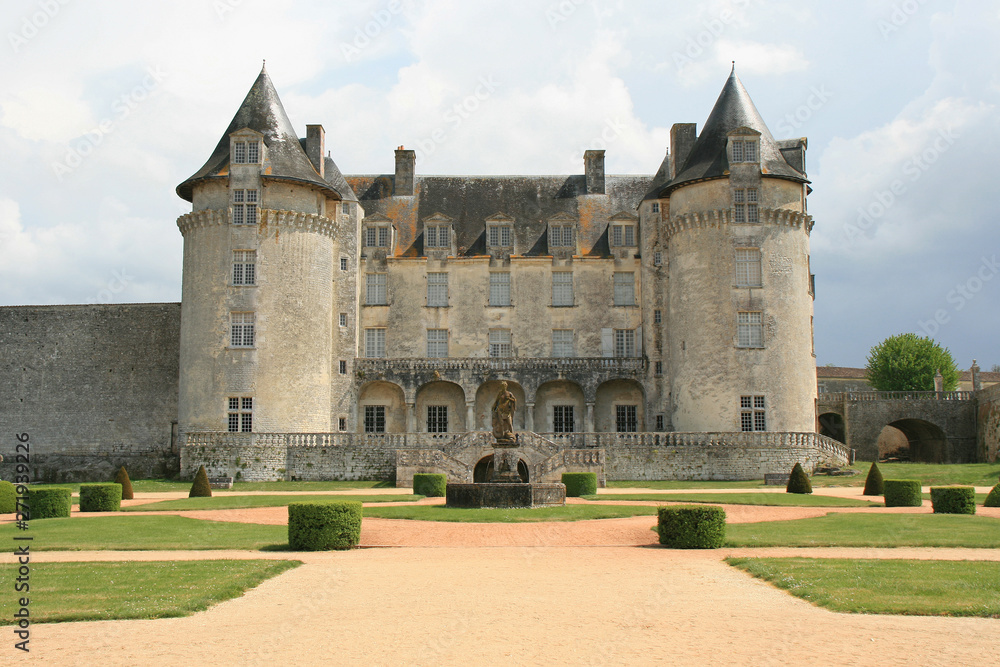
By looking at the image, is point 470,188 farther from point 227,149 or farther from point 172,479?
point 172,479

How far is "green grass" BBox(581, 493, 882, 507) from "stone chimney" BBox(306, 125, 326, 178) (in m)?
21.5

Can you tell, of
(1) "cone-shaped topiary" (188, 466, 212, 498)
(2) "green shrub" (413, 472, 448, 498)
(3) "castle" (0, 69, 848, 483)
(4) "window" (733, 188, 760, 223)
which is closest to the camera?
(2) "green shrub" (413, 472, 448, 498)

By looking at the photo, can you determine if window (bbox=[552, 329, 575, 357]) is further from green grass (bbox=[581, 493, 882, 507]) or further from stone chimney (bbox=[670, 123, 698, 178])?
green grass (bbox=[581, 493, 882, 507])

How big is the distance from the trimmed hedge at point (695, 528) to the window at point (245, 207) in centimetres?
2686

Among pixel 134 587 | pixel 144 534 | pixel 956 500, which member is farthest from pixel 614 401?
pixel 134 587

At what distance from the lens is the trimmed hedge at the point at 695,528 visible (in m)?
14.9

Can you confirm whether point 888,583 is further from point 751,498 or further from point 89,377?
point 89,377

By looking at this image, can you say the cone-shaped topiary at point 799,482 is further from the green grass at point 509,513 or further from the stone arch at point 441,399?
the stone arch at point 441,399

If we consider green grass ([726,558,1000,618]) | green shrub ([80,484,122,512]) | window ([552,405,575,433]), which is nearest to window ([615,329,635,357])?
window ([552,405,575,433])

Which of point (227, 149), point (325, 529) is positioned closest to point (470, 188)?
point (227, 149)

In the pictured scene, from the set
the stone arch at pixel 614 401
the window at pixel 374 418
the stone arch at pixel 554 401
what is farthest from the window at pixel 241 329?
the stone arch at pixel 614 401

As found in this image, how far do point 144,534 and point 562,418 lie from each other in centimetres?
2628

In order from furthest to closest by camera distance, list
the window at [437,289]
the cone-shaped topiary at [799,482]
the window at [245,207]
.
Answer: the window at [437,289] < the window at [245,207] < the cone-shaped topiary at [799,482]

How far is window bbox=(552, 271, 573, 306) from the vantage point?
42.1 m
